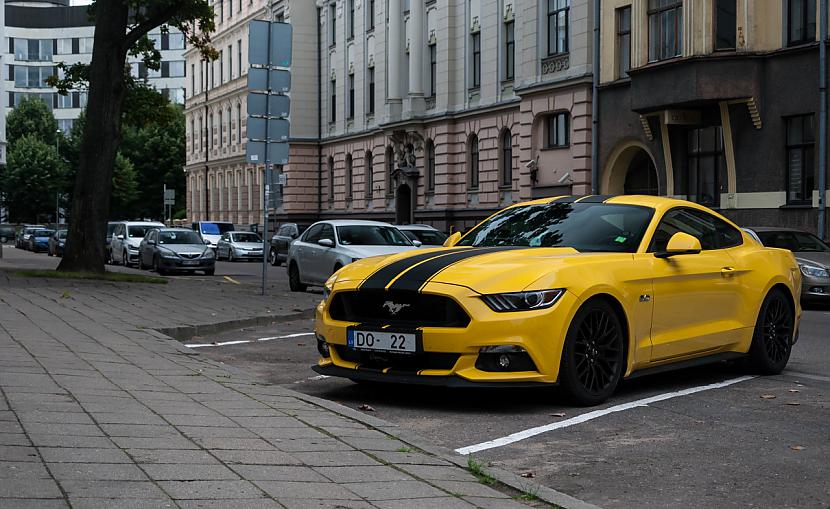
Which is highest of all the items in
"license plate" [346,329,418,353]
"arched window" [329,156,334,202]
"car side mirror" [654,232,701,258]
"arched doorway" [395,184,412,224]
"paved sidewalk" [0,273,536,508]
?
"arched window" [329,156,334,202]

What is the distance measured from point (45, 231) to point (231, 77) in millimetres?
15788

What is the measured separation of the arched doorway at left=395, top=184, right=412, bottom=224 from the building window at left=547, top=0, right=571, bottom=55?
1376 cm

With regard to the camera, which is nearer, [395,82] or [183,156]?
[395,82]

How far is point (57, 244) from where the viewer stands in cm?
5459

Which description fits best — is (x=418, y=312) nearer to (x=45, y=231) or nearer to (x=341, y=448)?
(x=341, y=448)

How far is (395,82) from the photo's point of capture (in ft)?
164

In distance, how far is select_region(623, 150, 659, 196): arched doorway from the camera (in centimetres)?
3388

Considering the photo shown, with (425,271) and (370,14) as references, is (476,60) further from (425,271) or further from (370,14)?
(425,271)

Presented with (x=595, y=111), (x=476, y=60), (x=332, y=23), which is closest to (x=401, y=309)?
(x=595, y=111)

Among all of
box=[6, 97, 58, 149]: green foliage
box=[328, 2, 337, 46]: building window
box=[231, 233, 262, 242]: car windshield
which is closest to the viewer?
box=[231, 233, 262, 242]: car windshield

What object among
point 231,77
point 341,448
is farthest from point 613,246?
point 231,77

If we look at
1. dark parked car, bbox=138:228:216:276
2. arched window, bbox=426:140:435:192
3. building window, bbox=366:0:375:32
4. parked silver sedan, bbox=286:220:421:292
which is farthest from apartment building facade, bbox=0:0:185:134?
parked silver sedan, bbox=286:220:421:292

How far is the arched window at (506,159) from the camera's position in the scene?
42000 mm

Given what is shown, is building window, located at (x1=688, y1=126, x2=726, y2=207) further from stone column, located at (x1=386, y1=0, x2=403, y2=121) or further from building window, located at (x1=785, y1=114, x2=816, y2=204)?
stone column, located at (x1=386, y1=0, x2=403, y2=121)
